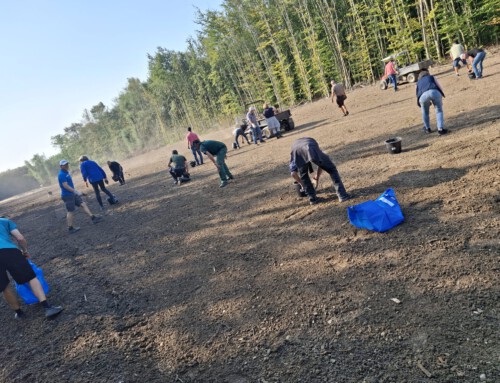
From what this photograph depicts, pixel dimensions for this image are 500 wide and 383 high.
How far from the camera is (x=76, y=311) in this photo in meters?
4.72

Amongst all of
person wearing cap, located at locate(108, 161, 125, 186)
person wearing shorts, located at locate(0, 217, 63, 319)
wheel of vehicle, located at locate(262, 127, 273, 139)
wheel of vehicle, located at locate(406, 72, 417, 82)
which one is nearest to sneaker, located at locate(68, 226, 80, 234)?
person wearing shorts, located at locate(0, 217, 63, 319)

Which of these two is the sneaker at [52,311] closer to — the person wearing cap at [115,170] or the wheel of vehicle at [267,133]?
the person wearing cap at [115,170]

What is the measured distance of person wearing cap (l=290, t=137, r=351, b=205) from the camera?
5.22 metres

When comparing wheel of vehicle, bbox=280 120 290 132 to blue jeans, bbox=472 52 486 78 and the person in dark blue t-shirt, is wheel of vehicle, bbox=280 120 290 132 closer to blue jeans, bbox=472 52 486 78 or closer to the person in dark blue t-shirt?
blue jeans, bbox=472 52 486 78

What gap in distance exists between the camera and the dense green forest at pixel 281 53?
22094mm

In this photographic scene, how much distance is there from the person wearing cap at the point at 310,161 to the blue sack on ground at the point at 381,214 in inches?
42.5

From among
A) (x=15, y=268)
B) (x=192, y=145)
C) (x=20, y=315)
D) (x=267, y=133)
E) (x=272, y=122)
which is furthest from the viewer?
(x=267, y=133)

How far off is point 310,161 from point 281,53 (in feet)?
109

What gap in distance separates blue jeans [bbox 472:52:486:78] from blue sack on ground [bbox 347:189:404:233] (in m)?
11.5

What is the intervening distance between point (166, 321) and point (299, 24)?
118 feet

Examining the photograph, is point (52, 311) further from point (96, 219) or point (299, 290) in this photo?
point (96, 219)

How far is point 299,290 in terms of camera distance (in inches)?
147

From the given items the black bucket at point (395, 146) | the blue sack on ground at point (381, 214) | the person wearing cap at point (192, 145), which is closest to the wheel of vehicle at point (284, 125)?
the person wearing cap at point (192, 145)

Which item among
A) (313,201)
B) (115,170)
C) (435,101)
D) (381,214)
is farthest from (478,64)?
(115,170)
